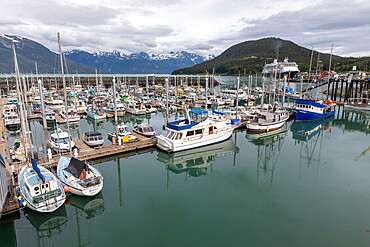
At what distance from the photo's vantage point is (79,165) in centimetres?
1561

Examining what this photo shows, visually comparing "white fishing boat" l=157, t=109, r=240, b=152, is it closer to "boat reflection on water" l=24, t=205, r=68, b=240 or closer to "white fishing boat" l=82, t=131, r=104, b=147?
"white fishing boat" l=82, t=131, r=104, b=147

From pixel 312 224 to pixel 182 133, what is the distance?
14582mm

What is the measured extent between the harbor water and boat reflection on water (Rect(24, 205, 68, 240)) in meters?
0.05

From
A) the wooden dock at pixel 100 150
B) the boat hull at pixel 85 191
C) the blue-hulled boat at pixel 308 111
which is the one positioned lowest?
the boat hull at pixel 85 191

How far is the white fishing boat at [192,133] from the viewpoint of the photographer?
79.4ft

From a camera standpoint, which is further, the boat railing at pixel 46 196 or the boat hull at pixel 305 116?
the boat hull at pixel 305 116

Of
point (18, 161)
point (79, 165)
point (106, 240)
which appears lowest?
point (106, 240)

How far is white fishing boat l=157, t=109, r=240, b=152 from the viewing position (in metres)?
24.2

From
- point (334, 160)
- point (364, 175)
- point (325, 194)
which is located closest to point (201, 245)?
point (325, 194)

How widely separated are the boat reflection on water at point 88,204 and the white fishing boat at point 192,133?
390 inches

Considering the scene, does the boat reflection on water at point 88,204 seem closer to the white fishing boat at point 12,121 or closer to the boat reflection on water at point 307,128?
the white fishing boat at point 12,121

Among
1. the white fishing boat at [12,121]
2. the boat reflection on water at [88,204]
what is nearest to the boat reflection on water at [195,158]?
the boat reflection on water at [88,204]

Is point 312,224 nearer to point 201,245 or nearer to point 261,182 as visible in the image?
point 261,182

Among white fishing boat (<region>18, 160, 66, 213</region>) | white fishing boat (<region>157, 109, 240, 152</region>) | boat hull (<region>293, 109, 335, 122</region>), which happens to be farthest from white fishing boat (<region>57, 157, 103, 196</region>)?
boat hull (<region>293, 109, 335, 122</region>)
